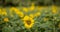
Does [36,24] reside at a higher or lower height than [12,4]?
higher

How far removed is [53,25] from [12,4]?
16.7ft

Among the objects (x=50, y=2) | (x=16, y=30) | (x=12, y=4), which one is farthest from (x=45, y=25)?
(x=50, y=2)

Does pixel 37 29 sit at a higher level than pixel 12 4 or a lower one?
higher

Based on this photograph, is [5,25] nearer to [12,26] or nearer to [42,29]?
[12,26]

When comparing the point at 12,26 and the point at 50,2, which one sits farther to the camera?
the point at 50,2

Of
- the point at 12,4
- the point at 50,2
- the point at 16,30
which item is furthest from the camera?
the point at 50,2

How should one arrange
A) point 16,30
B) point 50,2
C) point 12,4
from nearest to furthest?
point 16,30
point 12,4
point 50,2

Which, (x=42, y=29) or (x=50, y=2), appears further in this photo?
(x=50, y=2)

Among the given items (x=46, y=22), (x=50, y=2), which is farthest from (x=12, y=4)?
(x=46, y=22)

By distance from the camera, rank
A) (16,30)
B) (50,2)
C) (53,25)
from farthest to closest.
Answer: (50,2)
(53,25)
(16,30)

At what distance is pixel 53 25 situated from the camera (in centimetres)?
320

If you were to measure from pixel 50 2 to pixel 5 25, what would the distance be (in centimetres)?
665

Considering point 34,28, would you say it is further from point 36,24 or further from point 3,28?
point 3,28

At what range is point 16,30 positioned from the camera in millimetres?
2973
